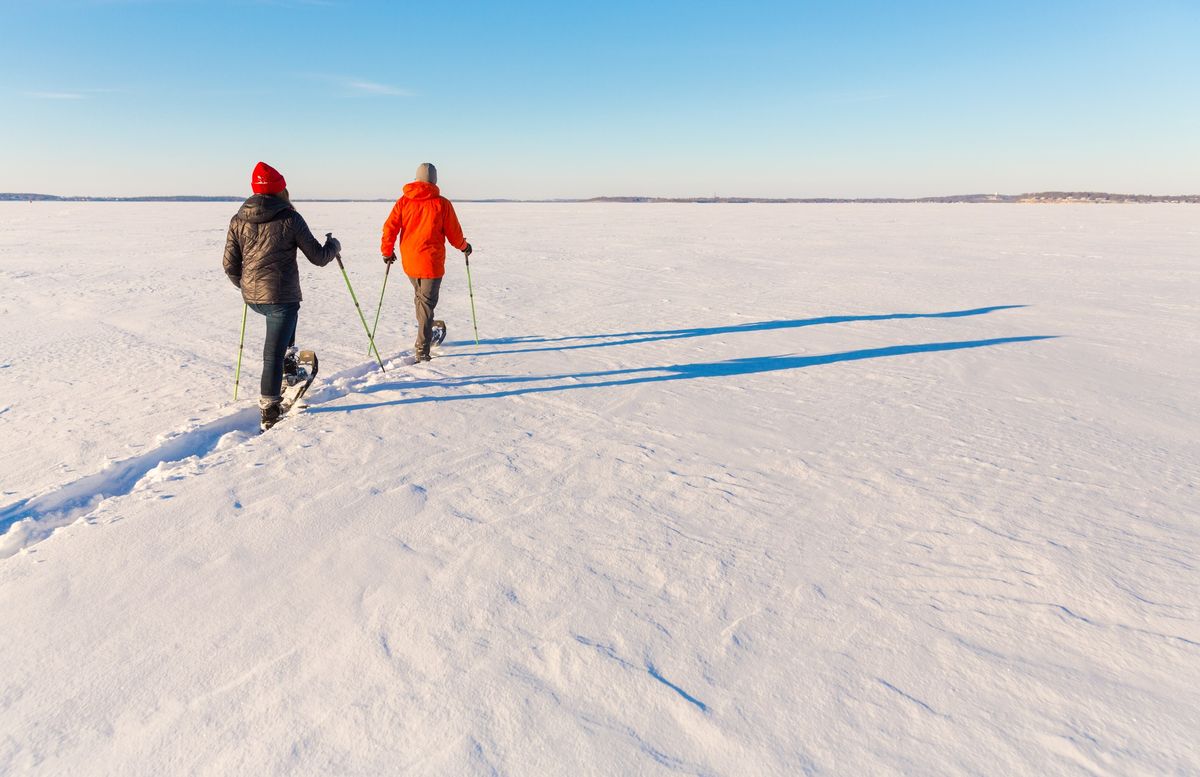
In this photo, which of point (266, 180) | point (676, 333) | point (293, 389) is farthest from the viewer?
point (676, 333)

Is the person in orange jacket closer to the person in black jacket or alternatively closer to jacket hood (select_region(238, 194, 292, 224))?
the person in black jacket

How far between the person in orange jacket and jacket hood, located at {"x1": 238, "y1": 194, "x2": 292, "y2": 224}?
1761 mm

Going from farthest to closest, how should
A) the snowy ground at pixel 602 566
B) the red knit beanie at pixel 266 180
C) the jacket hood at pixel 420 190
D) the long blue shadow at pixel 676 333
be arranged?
the long blue shadow at pixel 676 333
the jacket hood at pixel 420 190
the red knit beanie at pixel 266 180
the snowy ground at pixel 602 566

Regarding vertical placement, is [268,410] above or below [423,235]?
below

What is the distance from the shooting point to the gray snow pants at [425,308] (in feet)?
19.5

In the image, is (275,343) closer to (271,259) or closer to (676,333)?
(271,259)

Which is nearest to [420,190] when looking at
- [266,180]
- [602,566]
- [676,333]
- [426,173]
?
[426,173]

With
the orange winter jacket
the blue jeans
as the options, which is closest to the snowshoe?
the blue jeans

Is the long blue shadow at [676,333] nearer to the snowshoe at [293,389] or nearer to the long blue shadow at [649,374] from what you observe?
the long blue shadow at [649,374]

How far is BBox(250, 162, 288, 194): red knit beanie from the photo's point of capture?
3.98 m

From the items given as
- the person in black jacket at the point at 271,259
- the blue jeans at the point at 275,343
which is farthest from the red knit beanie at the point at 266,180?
the blue jeans at the point at 275,343

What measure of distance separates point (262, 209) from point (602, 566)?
317cm

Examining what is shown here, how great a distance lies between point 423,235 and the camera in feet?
19.3

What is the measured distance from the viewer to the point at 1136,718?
1.86 m
